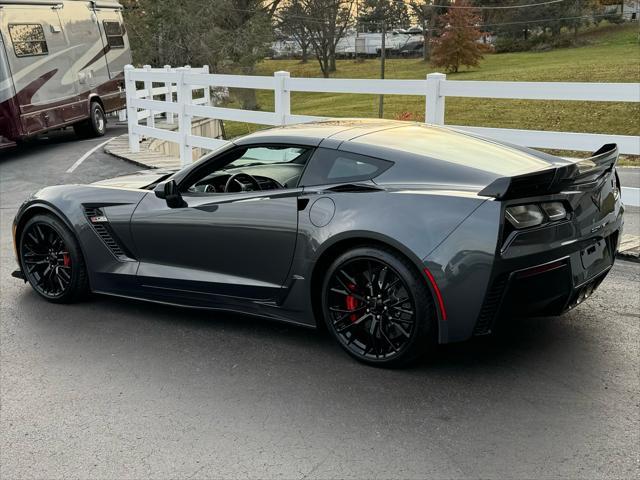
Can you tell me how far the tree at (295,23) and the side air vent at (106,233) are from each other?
1850 inches

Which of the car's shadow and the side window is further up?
the side window

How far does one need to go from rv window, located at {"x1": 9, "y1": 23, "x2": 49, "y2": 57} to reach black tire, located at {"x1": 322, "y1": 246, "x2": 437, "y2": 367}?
41.4ft

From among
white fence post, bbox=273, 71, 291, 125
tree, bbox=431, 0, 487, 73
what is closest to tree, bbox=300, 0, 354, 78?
tree, bbox=431, 0, 487, 73

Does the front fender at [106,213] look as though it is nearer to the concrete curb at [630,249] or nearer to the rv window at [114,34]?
the concrete curb at [630,249]

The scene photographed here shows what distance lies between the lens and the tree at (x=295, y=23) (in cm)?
5028

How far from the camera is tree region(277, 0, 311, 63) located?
165ft

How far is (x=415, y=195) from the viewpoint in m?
4.18

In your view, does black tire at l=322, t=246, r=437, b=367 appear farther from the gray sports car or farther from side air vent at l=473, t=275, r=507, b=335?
side air vent at l=473, t=275, r=507, b=335

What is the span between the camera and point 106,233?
215 inches

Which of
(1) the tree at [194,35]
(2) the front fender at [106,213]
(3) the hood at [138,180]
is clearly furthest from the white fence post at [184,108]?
(1) the tree at [194,35]

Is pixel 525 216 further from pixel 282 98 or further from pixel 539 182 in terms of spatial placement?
pixel 282 98

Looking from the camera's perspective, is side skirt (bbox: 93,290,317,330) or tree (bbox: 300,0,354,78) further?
tree (bbox: 300,0,354,78)

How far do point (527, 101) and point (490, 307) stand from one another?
1105 inches

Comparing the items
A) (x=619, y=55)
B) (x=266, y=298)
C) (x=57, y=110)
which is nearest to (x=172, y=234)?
(x=266, y=298)
